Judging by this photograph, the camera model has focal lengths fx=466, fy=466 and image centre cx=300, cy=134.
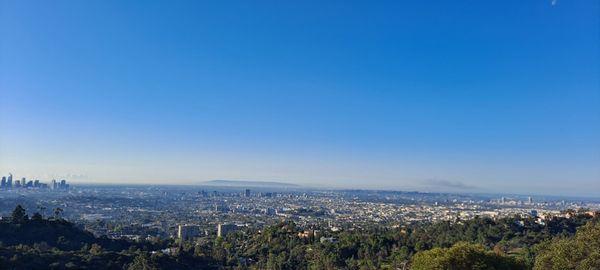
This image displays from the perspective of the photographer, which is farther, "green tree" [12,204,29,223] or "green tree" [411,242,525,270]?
"green tree" [12,204,29,223]

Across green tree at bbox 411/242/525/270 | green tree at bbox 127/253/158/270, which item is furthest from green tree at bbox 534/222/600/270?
green tree at bbox 127/253/158/270

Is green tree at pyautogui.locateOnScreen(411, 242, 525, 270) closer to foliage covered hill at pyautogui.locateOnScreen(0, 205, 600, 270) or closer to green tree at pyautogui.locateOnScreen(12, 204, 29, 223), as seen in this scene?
foliage covered hill at pyautogui.locateOnScreen(0, 205, 600, 270)

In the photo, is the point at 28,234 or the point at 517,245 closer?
the point at 28,234

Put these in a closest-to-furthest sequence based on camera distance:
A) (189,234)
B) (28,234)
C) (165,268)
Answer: (165,268) → (28,234) → (189,234)

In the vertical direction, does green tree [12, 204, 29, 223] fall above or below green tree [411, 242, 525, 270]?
below

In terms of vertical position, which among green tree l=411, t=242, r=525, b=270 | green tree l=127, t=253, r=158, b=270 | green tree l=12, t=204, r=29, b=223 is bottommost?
green tree l=127, t=253, r=158, b=270

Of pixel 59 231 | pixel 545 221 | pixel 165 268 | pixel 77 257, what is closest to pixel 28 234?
pixel 59 231

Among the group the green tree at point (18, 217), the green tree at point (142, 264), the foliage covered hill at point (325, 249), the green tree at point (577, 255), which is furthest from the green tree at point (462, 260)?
the green tree at point (18, 217)

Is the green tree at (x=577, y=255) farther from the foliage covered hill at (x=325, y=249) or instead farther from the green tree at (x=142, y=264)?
the green tree at (x=142, y=264)

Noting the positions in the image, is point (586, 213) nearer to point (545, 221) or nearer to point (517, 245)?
point (545, 221)

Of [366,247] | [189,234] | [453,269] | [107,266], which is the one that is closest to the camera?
[453,269]

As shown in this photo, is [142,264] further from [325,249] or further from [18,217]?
[325,249]
